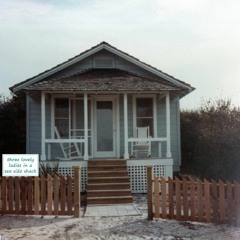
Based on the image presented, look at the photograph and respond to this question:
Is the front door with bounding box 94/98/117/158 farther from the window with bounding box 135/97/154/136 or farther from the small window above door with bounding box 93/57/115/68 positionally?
the small window above door with bounding box 93/57/115/68

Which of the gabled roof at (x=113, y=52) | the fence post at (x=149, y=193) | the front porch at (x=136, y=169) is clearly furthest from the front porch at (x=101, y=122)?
the fence post at (x=149, y=193)

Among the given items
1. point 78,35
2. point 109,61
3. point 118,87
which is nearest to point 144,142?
point 118,87

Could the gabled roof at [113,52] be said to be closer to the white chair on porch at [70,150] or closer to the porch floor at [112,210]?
the white chair on porch at [70,150]

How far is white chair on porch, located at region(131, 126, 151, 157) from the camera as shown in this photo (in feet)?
49.8

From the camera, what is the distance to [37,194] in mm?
9242

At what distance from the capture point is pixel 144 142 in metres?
15.5

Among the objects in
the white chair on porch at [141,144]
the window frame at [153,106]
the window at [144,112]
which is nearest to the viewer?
the white chair on porch at [141,144]

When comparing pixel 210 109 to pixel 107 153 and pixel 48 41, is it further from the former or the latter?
pixel 48 41

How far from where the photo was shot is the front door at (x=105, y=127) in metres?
15.7

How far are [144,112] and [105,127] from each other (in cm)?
208

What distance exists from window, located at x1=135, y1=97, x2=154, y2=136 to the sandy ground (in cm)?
754

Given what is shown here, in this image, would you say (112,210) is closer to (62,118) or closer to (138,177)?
(138,177)

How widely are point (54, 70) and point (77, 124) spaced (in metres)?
2.85
